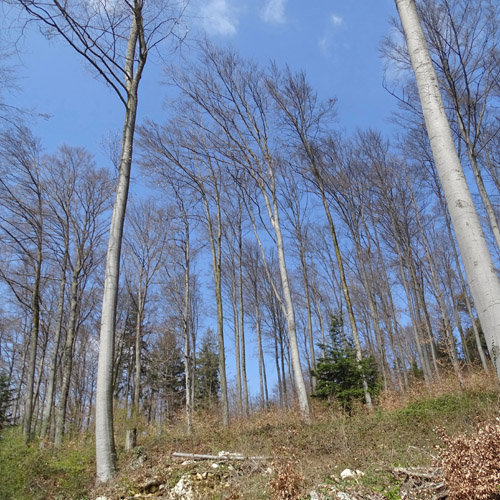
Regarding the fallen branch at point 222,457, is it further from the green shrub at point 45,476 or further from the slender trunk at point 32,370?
the slender trunk at point 32,370

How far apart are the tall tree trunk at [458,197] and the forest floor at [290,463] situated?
1137 mm

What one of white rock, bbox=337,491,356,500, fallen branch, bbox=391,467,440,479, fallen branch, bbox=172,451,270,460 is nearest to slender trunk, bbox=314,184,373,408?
fallen branch, bbox=172,451,270,460

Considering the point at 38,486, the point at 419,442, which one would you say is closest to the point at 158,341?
the point at 38,486

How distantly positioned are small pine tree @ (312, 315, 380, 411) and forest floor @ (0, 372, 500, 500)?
223 centimetres

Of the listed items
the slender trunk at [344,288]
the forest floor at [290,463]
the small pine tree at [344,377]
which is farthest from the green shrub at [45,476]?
the slender trunk at [344,288]

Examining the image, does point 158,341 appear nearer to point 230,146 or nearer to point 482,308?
point 230,146

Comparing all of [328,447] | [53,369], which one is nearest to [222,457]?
[328,447]

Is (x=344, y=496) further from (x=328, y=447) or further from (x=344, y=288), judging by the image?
(x=344, y=288)

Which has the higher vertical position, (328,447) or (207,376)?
(207,376)

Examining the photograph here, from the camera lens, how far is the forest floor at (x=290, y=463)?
11.8ft

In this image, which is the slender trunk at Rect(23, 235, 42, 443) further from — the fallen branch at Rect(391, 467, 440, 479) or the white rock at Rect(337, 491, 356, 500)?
the fallen branch at Rect(391, 467, 440, 479)

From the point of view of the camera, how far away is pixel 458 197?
3709 millimetres

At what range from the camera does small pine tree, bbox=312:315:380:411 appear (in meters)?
11.2

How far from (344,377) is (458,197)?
30.0 ft
